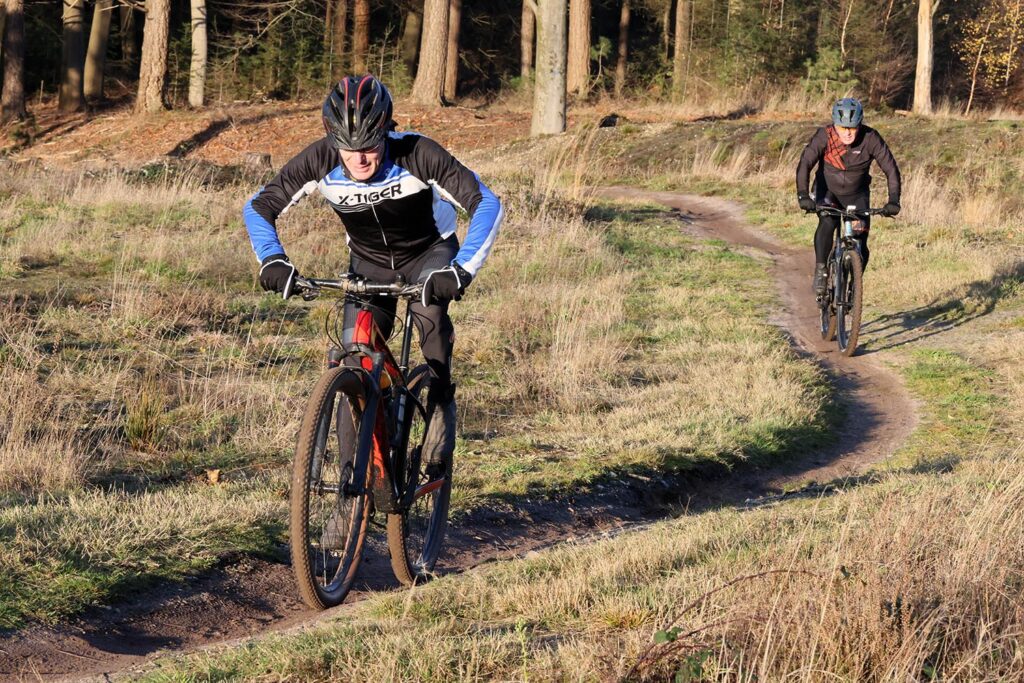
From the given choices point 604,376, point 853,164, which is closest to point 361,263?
point 604,376

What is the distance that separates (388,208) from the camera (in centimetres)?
585

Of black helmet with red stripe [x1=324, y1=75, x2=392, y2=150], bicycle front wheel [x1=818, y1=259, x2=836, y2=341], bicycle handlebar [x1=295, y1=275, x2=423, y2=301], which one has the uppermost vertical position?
black helmet with red stripe [x1=324, y1=75, x2=392, y2=150]

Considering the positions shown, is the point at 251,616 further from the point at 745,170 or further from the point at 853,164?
the point at 745,170

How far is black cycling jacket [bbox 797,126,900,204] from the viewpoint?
1242 centimetres

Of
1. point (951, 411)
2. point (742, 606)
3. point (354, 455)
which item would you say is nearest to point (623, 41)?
point (951, 411)

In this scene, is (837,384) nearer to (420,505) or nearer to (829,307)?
(829,307)

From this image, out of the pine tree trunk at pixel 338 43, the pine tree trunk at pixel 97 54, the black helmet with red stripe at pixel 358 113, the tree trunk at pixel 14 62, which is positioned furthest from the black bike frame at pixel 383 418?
the pine tree trunk at pixel 338 43

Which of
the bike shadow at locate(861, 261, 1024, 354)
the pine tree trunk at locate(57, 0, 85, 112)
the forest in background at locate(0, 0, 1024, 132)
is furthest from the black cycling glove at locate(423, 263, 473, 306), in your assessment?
the pine tree trunk at locate(57, 0, 85, 112)

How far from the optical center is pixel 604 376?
11.0m

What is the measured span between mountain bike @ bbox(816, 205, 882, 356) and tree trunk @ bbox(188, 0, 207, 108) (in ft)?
87.7

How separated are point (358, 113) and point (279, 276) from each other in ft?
2.55

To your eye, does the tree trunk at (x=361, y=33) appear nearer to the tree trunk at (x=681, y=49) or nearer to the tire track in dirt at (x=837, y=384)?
the tree trunk at (x=681, y=49)

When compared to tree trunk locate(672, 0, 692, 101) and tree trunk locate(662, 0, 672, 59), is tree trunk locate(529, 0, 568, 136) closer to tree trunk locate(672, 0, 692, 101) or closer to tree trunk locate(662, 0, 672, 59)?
tree trunk locate(672, 0, 692, 101)

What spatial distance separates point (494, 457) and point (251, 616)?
3065 mm
